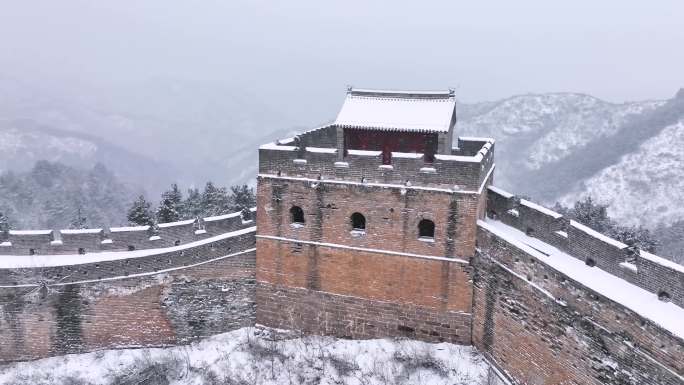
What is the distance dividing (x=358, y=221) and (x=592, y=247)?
6108 millimetres

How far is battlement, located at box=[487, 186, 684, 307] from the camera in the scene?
10.8m

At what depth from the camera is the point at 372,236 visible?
14.0 metres

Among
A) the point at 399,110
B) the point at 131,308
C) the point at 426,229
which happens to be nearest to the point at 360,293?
the point at 426,229

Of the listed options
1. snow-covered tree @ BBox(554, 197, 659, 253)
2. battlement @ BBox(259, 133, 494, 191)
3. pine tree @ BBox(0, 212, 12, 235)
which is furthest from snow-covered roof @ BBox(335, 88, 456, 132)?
snow-covered tree @ BBox(554, 197, 659, 253)

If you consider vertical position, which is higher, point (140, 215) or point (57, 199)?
point (140, 215)

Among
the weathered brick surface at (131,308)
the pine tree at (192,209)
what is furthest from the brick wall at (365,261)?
the pine tree at (192,209)

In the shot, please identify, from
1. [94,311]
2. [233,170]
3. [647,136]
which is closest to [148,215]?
[94,311]

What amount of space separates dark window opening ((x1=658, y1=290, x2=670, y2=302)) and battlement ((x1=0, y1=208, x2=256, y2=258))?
13.1 m

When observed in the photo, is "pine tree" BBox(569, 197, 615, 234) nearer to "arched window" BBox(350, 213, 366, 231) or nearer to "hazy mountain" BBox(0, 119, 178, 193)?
"arched window" BBox(350, 213, 366, 231)

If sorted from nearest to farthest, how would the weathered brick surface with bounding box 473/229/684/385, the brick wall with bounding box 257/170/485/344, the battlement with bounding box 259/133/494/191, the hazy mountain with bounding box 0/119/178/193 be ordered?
the weathered brick surface with bounding box 473/229/684/385
the battlement with bounding box 259/133/494/191
the brick wall with bounding box 257/170/485/344
the hazy mountain with bounding box 0/119/178/193

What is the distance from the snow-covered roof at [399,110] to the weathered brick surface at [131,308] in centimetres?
529

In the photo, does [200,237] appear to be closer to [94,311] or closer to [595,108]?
[94,311]

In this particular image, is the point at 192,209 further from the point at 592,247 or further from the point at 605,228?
the point at 592,247

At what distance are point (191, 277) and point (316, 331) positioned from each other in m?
4.12
